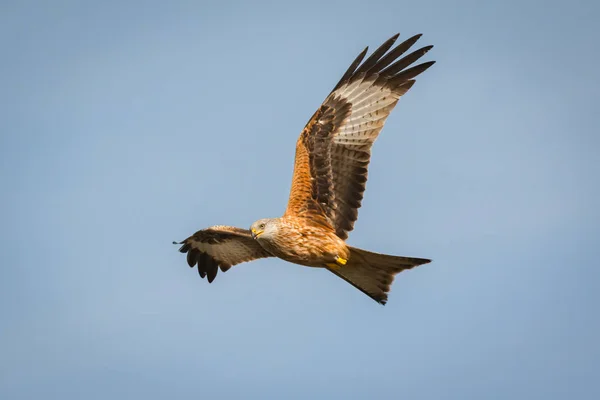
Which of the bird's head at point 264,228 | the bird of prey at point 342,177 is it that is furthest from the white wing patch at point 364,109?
the bird's head at point 264,228

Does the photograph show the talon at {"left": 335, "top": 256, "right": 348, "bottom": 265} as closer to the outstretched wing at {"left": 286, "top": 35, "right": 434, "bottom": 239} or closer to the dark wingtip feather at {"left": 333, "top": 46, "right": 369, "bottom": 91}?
the outstretched wing at {"left": 286, "top": 35, "right": 434, "bottom": 239}

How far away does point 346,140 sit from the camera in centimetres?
1203

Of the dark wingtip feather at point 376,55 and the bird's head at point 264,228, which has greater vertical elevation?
the dark wingtip feather at point 376,55

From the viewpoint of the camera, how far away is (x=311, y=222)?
11891mm

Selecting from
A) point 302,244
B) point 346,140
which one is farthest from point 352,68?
point 302,244

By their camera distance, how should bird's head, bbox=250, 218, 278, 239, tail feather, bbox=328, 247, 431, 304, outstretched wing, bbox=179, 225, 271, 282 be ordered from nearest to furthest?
bird's head, bbox=250, 218, 278, 239, tail feather, bbox=328, 247, 431, 304, outstretched wing, bbox=179, 225, 271, 282

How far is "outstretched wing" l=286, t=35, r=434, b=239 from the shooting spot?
11938 mm

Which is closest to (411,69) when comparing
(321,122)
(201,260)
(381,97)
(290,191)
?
(381,97)

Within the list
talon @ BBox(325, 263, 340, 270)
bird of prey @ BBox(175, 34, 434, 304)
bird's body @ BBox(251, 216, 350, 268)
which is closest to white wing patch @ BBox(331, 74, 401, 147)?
bird of prey @ BBox(175, 34, 434, 304)

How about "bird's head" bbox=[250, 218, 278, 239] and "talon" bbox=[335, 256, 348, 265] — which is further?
"talon" bbox=[335, 256, 348, 265]

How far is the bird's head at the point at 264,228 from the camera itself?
451 inches

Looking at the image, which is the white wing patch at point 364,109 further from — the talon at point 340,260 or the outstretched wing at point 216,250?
the outstretched wing at point 216,250

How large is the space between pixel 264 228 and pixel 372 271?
1.43 m

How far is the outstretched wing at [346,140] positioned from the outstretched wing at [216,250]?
1.60m
